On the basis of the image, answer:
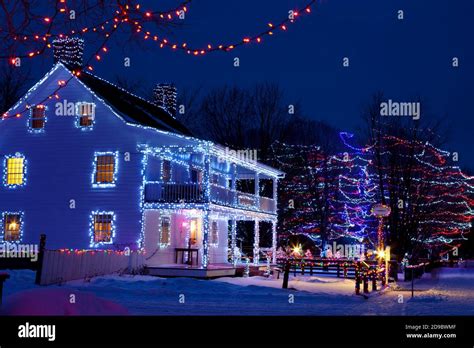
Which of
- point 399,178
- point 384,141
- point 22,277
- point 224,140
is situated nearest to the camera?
point 22,277

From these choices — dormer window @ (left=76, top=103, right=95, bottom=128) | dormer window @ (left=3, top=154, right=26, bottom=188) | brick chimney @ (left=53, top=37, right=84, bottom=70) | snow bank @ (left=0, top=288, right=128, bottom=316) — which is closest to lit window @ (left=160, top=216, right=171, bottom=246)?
dormer window @ (left=76, top=103, right=95, bottom=128)

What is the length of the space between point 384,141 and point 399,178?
3625 mm

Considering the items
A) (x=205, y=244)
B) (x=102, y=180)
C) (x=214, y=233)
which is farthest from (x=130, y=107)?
(x=205, y=244)

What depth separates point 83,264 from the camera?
84.4 ft

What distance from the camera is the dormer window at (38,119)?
33.1 metres

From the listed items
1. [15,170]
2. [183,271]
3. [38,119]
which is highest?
[38,119]

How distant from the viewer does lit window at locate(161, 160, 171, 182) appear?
32675mm

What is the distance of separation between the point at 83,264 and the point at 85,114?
887cm

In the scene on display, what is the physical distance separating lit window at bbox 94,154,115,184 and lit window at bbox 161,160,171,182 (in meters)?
2.33

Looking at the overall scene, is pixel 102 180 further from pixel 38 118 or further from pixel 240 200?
pixel 240 200

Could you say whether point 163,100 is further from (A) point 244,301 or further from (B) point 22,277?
(A) point 244,301

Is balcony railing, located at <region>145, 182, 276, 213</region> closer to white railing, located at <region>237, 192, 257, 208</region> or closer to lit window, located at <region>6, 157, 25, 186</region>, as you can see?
white railing, located at <region>237, 192, 257, 208</region>
